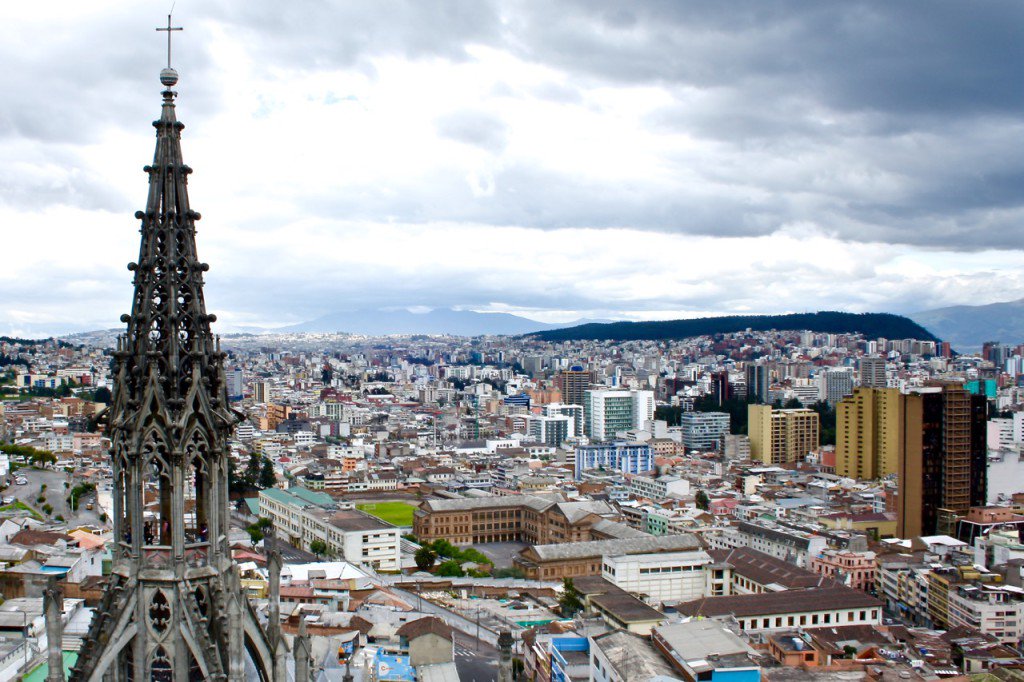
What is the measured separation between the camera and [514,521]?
52.3m

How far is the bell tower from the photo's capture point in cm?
546

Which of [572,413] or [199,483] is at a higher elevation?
[199,483]

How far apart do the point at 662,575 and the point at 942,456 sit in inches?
726

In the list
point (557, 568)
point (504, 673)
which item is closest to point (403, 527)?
point (557, 568)

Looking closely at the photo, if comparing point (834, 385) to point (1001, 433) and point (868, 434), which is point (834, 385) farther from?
point (868, 434)

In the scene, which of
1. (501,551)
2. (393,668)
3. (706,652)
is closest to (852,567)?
(501,551)

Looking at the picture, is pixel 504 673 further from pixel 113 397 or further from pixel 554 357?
pixel 554 357

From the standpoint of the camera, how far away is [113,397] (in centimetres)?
559

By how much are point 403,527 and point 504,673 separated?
154ft

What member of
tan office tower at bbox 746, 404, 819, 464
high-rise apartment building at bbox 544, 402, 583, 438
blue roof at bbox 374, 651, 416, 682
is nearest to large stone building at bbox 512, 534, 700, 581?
blue roof at bbox 374, 651, 416, 682

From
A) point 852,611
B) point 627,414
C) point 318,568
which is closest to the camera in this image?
point 852,611

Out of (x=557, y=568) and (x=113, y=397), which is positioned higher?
(x=113, y=397)

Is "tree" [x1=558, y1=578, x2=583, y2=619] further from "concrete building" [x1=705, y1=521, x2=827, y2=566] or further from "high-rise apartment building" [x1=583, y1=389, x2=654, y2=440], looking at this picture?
"high-rise apartment building" [x1=583, y1=389, x2=654, y2=440]

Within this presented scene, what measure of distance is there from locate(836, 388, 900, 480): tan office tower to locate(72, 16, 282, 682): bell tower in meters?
62.6
